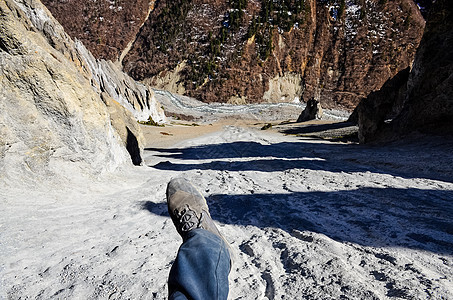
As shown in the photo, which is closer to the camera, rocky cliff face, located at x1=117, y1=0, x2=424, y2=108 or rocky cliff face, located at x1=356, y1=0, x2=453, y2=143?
rocky cliff face, located at x1=356, y1=0, x2=453, y2=143

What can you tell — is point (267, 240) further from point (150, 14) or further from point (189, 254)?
point (150, 14)

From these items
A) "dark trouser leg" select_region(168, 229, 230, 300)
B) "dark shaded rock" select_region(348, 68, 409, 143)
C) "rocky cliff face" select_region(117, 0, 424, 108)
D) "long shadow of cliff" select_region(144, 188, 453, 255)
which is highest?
"rocky cliff face" select_region(117, 0, 424, 108)

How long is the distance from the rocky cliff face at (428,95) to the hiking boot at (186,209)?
6.78m

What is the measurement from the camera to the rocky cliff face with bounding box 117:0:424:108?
117 feet

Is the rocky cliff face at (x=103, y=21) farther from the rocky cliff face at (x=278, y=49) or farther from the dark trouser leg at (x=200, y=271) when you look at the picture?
the dark trouser leg at (x=200, y=271)

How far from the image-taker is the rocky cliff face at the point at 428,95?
5.99 metres

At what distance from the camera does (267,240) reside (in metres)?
2.02

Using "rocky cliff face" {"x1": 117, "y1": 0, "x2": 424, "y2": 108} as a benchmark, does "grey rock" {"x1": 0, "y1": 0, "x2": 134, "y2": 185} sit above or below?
below

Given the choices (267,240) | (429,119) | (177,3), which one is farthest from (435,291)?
(177,3)

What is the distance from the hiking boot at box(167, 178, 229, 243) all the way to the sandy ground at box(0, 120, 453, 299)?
0.25 m

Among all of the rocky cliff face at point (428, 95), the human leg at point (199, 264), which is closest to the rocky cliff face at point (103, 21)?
the rocky cliff face at point (428, 95)

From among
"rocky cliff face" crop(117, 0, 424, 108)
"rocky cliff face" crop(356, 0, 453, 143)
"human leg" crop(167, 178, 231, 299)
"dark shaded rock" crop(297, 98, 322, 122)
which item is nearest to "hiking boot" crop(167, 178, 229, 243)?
"human leg" crop(167, 178, 231, 299)

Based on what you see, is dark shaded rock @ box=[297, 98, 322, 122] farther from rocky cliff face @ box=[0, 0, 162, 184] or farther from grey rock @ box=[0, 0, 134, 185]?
grey rock @ box=[0, 0, 134, 185]

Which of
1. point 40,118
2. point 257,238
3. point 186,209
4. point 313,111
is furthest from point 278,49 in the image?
point 186,209
